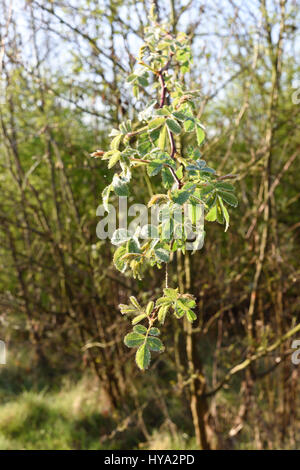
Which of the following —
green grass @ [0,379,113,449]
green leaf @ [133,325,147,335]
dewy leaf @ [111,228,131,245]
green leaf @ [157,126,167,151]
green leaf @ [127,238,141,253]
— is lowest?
green grass @ [0,379,113,449]

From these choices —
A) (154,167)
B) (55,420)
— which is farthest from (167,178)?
(55,420)

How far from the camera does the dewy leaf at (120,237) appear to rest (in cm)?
83

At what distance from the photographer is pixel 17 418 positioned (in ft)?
10.9

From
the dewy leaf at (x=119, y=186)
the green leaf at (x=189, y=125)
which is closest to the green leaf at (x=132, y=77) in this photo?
the green leaf at (x=189, y=125)

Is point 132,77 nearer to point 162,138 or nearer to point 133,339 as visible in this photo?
point 162,138

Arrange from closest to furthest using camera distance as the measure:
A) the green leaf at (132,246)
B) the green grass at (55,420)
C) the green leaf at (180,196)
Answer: the green leaf at (180,196), the green leaf at (132,246), the green grass at (55,420)

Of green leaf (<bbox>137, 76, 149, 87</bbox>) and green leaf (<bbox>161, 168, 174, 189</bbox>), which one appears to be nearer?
green leaf (<bbox>161, 168, 174, 189</bbox>)

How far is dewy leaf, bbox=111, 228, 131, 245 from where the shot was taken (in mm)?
827

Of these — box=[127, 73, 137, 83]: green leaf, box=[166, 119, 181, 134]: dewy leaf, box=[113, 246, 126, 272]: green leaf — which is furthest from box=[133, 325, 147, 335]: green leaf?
box=[127, 73, 137, 83]: green leaf

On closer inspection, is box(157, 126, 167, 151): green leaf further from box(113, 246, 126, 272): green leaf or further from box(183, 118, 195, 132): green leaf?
box(113, 246, 126, 272): green leaf

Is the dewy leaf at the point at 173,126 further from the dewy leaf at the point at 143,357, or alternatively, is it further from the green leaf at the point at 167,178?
the dewy leaf at the point at 143,357

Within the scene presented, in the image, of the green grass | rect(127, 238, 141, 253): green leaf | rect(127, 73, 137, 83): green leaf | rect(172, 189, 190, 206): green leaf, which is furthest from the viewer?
the green grass
